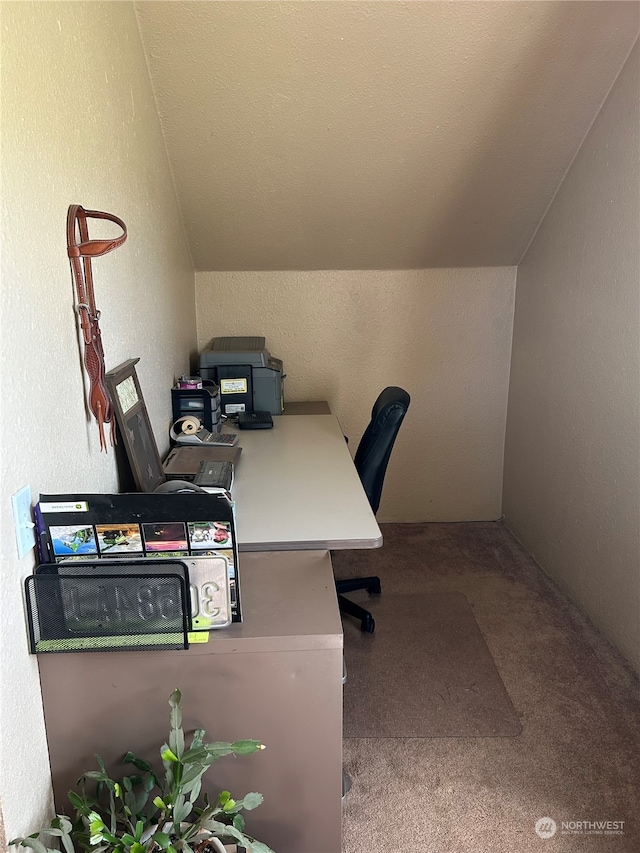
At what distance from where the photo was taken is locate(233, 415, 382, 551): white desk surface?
1.50 m

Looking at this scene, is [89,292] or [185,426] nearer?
[89,292]

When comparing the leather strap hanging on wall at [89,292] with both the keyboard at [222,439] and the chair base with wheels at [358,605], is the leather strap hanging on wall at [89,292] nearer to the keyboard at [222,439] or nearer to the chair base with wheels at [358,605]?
the keyboard at [222,439]

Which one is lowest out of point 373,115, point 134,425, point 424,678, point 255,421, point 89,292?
point 424,678

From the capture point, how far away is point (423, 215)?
8.92 feet

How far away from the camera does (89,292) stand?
1305mm

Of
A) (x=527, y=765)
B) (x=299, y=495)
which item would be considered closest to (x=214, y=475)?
(x=299, y=495)

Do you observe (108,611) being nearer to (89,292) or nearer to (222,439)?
(89,292)

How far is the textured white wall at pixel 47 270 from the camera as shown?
979mm

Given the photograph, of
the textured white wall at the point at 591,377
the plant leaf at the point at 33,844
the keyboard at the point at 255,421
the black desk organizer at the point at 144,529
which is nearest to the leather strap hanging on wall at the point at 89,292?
the black desk organizer at the point at 144,529

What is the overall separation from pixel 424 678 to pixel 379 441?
859mm

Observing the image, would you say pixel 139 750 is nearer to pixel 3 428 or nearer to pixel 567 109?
pixel 3 428

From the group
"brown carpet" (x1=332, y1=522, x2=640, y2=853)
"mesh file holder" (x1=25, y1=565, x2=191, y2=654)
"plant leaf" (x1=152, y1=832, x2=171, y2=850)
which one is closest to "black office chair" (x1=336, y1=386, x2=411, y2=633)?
"brown carpet" (x1=332, y1=522, x2=640, y2=853)

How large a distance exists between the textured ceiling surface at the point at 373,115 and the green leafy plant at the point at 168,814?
1.91 meters

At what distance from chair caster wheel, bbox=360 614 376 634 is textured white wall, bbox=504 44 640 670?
89 centimetres
